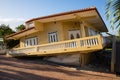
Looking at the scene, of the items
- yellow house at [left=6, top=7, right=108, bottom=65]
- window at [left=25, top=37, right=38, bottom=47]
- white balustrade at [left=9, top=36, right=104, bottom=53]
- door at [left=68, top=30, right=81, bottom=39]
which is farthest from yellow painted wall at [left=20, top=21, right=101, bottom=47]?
white balustrade at [left=9, top=36, right=104, bottom=53]

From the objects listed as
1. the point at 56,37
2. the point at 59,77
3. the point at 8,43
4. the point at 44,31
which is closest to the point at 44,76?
the point at 59,77

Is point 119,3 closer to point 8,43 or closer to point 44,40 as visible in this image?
point 44,40

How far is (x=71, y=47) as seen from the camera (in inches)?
685

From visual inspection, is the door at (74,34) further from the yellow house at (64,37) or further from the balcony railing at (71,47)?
the balcony railing at (71,47)

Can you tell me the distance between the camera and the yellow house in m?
16.8

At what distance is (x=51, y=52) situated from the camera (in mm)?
18812

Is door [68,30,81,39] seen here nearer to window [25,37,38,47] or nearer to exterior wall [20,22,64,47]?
exterior wall [20,22,64,47]

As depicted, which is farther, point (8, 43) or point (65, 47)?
point (8, 43)

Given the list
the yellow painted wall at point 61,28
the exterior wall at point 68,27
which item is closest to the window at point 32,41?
the yellow painted wall at point 61,28

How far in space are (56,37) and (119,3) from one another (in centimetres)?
1659

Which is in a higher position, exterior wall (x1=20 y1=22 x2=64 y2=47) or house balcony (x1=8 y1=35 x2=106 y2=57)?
exterior wall (x1=20 y1=22 x2=64 y2=47)

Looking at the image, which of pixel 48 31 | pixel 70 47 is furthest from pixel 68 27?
pixel 70 47

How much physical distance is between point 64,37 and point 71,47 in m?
3.60

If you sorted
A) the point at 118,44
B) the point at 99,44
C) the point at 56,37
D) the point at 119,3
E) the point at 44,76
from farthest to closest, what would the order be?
the point at 118,44 < the point at 56,37 < the point at 99,44 < the point at 44,76 < the point at 119,3
